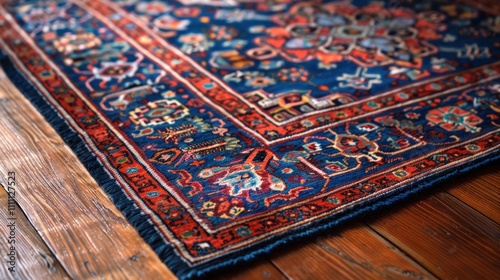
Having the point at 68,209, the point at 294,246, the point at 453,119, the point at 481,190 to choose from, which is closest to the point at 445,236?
the point at 481,190

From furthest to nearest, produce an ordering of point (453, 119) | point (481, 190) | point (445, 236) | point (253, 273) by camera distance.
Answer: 1. point (453, 119)
2. point (481, 190)
3. point (445, 236)
4. point (253, 273)

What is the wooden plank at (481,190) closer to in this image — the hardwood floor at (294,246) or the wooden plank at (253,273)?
the hardwood floor at (294,246)

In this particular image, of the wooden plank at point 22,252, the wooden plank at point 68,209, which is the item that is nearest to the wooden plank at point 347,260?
the wooden plank at point 68,209

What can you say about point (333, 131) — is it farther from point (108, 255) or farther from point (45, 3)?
point (45, 3)

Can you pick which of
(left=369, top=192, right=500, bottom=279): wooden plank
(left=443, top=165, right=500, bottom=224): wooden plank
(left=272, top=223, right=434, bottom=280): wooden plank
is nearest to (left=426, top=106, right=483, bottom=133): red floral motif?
(left=443, top=165, right=500, bottom=224): wooden plank

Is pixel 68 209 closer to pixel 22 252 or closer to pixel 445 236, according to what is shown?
pixel 22 252

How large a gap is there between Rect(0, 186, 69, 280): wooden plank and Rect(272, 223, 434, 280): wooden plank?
1.71 ft

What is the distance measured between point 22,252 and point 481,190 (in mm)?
1226

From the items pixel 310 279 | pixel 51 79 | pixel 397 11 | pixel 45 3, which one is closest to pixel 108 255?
pixel 310 279

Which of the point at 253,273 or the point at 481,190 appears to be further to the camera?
→ the point at 481,190

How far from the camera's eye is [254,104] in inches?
85.8

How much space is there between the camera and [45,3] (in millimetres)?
2988

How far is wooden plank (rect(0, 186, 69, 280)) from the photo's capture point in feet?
4.75

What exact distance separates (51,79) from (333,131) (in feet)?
3.42
